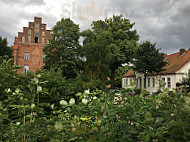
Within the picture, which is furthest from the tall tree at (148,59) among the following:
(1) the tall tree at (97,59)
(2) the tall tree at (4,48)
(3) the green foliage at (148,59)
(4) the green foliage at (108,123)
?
(4) the green foliage at (108,123)

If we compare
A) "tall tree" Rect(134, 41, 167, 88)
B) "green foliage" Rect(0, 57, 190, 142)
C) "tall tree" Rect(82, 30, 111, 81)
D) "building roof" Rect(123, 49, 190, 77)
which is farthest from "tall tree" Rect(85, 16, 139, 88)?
"green foliage" Rect(0, 57, 190, 142)

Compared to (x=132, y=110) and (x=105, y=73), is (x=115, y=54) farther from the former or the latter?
(x=132, y=110)

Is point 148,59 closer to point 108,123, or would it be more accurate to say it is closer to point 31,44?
point 31,44

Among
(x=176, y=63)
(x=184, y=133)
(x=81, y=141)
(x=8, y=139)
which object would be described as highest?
(x=176, y=63)

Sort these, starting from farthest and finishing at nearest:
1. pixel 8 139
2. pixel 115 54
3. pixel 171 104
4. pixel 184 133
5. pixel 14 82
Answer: pixel 115 54 < pixel 14 82 < pixel 8 139 < pixel 171 104 < pixel 184 133

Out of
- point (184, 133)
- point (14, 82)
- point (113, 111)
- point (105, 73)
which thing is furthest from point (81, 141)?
point (105, 73)

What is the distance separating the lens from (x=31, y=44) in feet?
88.0

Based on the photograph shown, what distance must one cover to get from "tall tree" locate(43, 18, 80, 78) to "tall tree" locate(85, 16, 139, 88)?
291cm

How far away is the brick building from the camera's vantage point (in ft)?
86.9

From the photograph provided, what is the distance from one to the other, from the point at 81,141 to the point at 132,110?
1.65 ft

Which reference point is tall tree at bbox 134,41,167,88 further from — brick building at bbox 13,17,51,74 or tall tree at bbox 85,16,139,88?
brick building at bbox 13,17,51,74

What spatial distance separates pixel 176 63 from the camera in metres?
24.9

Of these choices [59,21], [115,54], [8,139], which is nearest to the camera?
[8,139]

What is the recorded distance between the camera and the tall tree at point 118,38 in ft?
86.9
